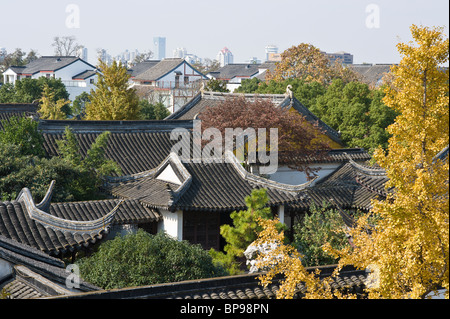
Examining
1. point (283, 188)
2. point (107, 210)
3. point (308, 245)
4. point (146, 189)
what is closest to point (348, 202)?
point (283, 188)

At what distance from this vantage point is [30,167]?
14.2 metres

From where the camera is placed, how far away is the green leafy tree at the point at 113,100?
24.8 meters

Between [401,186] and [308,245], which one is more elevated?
[401,186]

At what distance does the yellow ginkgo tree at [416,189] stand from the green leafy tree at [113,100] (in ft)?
64.6

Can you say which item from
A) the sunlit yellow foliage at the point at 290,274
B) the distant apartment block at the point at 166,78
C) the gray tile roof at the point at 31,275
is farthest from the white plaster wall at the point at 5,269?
Answer: the distant apartment block at the point at 166,78

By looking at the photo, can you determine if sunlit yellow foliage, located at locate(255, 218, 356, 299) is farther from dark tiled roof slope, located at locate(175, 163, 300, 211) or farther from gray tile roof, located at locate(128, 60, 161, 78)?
gray tile roof, located at locate(128, 60, 161, 78)

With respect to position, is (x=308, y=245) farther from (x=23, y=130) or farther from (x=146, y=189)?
(x=23, y=130)

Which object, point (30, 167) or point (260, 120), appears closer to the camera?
point (30, 167)

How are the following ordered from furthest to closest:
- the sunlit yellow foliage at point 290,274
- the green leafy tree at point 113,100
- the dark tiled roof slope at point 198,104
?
the green leafy tree at point 113,100 → the dark tiled roof slope at point 198,104 → the sunlit yellow foliage at point 290,274

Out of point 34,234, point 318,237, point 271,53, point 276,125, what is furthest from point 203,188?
point 271,53

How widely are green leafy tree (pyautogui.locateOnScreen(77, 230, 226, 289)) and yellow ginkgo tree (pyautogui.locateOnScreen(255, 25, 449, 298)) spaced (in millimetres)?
4126

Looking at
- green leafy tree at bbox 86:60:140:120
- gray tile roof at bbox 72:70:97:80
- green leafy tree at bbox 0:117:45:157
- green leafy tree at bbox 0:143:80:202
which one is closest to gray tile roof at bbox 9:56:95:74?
gray tile roof at bbox 72:70:97:80

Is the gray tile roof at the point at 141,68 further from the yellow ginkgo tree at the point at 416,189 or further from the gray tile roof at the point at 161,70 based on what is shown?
the yellow ginkgo tree at the point at 416,189
